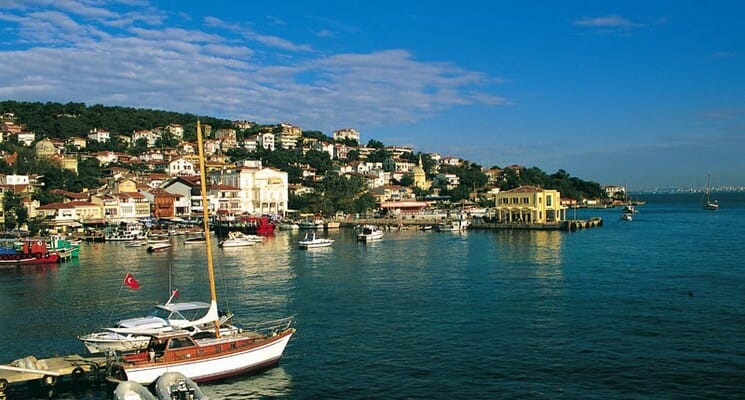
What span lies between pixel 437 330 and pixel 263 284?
12563mm

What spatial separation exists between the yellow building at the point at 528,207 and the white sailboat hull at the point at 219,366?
55176mm

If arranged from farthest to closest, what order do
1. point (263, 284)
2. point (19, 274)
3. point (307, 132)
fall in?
point (307, 132) → point (19, 274) → point (263, 284)

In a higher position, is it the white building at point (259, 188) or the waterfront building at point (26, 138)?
the waterfront building at point (26, 138)

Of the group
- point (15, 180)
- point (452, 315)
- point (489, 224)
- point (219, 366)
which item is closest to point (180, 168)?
point (15, 180)

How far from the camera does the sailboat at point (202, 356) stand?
14.4 meters

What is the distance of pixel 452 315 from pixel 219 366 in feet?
30.9

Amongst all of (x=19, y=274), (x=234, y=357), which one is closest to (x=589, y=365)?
(x=234, y=357)

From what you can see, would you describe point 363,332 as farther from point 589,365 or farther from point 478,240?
point 478,240

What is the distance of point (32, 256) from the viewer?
39.5 m

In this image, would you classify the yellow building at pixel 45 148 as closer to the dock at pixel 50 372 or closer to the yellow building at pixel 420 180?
the yellow building at pixel 420 180

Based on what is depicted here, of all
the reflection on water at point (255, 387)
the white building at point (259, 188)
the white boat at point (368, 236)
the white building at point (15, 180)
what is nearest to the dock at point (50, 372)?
the reflection on water at point (255, 387)

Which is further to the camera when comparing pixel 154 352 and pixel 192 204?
pixel 192 204

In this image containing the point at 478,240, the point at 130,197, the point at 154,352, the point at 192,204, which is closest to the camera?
the point at 154,352

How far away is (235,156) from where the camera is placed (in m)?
123
